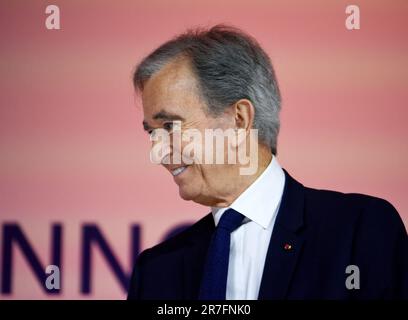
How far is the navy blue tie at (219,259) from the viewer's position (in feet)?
6.44

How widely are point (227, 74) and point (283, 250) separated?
49 centimetres

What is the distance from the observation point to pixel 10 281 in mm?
2621

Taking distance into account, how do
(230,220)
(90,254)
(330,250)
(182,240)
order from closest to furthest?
1. (330,250)
2. (230,220)
3. (182,240)
4. (90,254)

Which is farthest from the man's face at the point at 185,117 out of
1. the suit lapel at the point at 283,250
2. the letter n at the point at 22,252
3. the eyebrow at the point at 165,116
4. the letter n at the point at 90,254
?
the letter n at the point at 22,252

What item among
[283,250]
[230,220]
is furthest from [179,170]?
[283,250]

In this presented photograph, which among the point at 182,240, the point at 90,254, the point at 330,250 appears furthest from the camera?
the point at 90,254

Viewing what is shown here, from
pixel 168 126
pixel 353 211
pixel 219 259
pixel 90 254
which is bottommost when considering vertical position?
pixel 90 254

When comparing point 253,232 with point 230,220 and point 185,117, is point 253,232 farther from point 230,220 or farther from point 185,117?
point 185,117

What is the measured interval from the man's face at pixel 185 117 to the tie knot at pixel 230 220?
0.06 metres

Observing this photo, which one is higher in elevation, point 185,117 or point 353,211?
point 185,117

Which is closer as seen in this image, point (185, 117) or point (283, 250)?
point (283, 250)

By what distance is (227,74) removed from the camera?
212 cm
